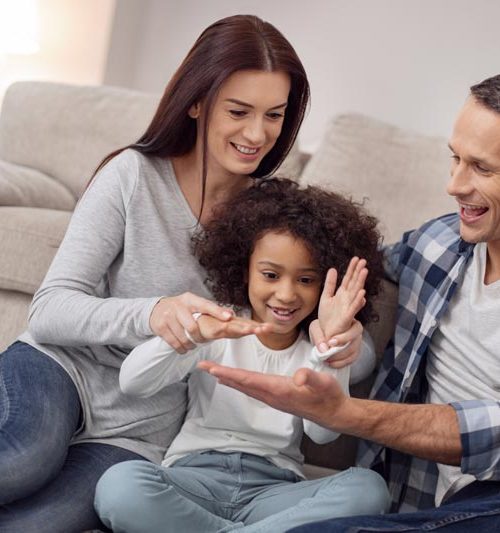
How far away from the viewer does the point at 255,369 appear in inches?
68.0

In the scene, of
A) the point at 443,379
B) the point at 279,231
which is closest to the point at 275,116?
the point at 279,231

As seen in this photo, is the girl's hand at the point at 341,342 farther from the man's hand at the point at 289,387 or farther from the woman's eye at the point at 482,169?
the woman's eye at the point at 482,169

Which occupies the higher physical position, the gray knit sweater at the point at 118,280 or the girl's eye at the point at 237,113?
the girl's eye at the point at 237,113

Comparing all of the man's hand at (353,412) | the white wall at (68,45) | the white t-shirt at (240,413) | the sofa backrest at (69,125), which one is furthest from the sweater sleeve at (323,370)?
the white wall at (68,45)

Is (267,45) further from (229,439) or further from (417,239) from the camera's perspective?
(229,439)

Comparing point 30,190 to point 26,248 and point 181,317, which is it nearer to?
point 26,248

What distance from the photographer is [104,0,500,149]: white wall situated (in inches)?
138

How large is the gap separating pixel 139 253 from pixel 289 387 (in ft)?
1.55

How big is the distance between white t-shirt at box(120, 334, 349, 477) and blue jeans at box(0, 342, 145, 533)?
0.38 feet

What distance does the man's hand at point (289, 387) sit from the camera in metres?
1.40

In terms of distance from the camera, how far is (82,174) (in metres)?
2.88

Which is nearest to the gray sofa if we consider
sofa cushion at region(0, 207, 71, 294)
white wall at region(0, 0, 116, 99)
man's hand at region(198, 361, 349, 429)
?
sofa cushion at region(0, 207, 71, 294)

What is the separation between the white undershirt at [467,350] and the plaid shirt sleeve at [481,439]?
0.10 meters

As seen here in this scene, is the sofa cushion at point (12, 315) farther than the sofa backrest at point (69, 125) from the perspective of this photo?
No
